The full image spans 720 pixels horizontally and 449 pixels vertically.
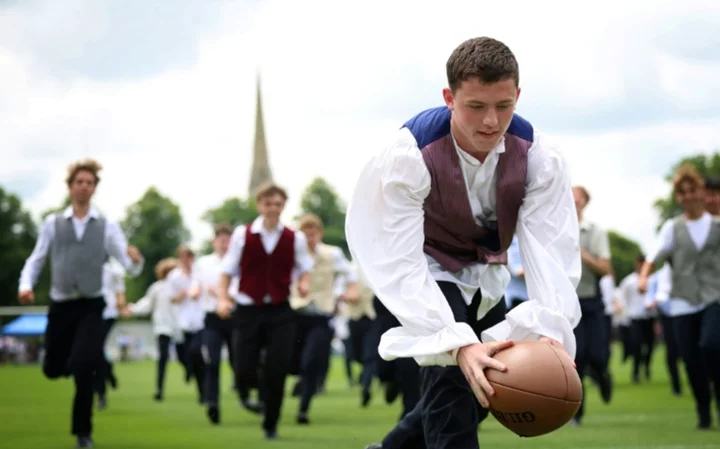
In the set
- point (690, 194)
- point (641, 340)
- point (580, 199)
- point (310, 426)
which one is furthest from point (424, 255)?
point (641, 340)

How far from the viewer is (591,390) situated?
71.9 ft

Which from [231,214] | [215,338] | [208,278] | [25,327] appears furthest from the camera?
[231,214]

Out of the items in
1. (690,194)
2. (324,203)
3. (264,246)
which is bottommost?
(264,246)

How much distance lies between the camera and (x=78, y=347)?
11.0m

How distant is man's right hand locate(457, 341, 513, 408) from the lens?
16.3 feet

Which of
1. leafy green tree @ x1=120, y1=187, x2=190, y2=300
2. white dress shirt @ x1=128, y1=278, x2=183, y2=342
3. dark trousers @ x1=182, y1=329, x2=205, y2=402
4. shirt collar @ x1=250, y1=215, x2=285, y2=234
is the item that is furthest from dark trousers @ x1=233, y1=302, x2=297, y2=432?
leafy green tree @ x1=120, y1=187, x2=190, y2=300

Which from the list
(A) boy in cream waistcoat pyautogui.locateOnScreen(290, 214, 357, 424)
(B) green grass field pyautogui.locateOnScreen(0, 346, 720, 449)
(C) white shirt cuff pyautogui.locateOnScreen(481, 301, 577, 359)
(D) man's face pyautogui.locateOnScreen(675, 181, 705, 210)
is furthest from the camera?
(A) boy in cream waistcoat pyautogui.locateOnScreen(290, 214, 357, 424)

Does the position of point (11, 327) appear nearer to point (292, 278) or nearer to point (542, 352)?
point (292, 278)

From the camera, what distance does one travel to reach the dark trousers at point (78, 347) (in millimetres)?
10922

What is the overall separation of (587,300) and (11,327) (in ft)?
206

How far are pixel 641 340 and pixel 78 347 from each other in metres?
17.3

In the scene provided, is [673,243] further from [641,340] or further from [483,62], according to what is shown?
[641,340]

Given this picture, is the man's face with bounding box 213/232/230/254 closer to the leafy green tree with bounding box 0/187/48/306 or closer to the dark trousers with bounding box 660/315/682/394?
the dark trousers with bounding box 660/315/682/394

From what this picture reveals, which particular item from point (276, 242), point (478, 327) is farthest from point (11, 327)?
point (478, 327)
